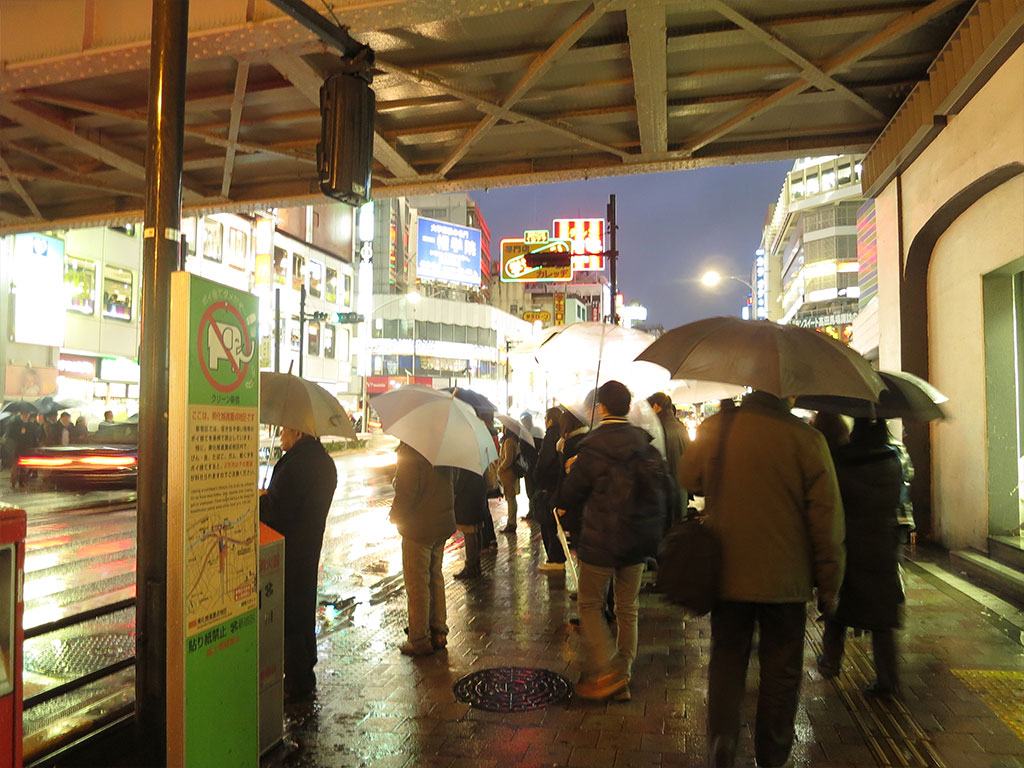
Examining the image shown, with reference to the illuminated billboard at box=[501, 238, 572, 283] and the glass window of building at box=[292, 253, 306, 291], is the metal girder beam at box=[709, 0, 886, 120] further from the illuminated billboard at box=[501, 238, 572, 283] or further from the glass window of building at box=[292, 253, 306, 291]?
the glass window of building at box=[292, 253, 306, 291]

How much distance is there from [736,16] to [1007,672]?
5912mm

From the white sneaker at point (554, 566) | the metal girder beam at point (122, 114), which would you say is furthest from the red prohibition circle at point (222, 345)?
the metal girder beam at point (122, 114)

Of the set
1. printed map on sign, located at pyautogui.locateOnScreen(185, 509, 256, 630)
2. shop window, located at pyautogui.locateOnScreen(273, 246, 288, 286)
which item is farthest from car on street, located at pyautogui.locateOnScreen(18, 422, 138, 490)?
shop window, located at pyautogui.locateOnScreen(273, 246, 288, 286)

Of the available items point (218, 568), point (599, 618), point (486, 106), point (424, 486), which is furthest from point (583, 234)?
point (218, 568)

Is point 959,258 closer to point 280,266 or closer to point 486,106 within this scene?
point 486,106

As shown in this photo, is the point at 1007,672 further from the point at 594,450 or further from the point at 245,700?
the point at 245,700

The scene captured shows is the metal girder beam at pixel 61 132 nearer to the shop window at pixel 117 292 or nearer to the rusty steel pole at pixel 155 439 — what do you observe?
the rusty steel pole at pixel 155 439

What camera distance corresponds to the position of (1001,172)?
809cm

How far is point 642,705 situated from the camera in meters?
5.15

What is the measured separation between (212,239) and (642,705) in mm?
41488

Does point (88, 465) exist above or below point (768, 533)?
below

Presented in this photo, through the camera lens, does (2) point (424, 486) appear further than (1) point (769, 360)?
Yes

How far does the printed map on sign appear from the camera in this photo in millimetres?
3375

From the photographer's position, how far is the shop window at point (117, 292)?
33.3m
